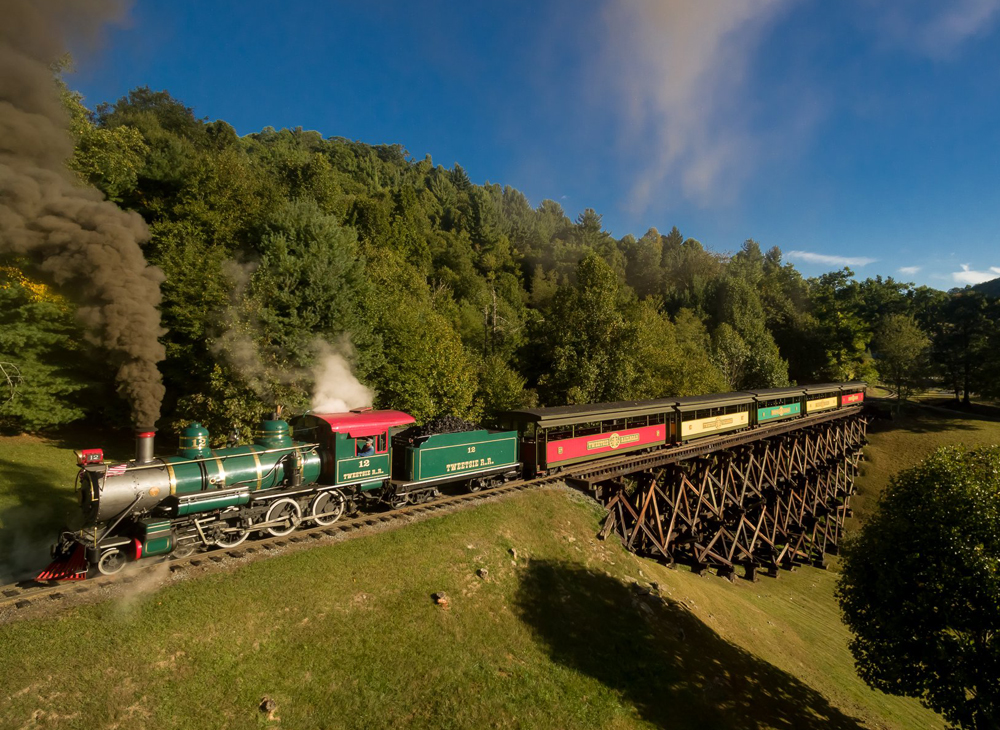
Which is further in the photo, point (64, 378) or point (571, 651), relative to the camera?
point (64, 378)

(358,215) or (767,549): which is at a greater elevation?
(358,215)

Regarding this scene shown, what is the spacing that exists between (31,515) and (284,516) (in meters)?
8.34

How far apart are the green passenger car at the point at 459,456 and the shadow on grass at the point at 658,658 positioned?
13.8 ft

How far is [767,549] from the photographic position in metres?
27.0

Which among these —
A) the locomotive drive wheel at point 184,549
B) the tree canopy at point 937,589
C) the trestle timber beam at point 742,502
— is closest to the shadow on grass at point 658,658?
the tree canopy at point 937,589

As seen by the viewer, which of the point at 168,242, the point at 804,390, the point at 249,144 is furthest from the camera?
the point at 249,144

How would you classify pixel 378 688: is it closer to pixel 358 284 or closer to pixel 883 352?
pixel 358 284

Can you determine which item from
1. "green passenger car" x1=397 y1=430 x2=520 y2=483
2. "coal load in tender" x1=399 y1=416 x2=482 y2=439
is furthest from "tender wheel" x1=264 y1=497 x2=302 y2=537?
"coal load in tender" x1=399 y1=416 x2=482 y2=439

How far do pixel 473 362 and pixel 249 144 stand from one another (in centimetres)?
5943

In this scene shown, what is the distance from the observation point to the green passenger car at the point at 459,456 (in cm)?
1495

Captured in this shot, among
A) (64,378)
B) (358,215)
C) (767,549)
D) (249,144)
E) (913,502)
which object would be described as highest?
(249,144)

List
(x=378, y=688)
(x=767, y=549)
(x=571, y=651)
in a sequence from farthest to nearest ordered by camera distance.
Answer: (x=767, y=549), (x=571, y=651), (x=378, y=688)

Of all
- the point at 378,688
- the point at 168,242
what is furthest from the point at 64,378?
the point at 378,688

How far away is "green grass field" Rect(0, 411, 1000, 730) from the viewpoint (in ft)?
25.5
